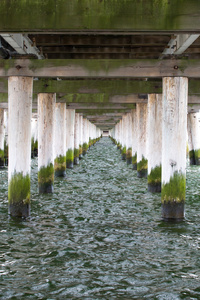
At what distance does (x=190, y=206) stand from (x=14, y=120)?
14.5 ft

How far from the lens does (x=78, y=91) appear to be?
484 inches

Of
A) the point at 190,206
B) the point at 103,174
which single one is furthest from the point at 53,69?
the point at 103,174

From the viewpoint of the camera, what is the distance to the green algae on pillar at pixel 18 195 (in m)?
8.87

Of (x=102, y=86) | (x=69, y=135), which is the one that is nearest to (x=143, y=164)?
(x=69, y=135)

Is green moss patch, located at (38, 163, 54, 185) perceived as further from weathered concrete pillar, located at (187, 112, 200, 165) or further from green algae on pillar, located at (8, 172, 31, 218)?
weathered concrete pillar, located at (187, 112, 200, 165)

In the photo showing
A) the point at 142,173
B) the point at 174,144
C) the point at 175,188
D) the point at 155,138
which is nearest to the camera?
the point at 174,144

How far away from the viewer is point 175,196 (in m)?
8.76

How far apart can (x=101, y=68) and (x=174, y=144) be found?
2021 mm

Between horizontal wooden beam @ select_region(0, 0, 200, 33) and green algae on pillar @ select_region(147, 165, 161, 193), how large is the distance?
23.3 feet

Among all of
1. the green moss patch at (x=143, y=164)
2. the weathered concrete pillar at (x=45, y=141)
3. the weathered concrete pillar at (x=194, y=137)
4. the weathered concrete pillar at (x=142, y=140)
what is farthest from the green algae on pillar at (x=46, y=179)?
the weathered concrete pillar at (x=194, y=137)

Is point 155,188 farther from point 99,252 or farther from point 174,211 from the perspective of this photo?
point 99,252

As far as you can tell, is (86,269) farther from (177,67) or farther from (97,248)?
(177,67)

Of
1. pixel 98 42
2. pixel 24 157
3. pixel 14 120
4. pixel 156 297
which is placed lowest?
pixel 156 297

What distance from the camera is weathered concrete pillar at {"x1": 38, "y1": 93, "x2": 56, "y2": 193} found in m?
12.4
